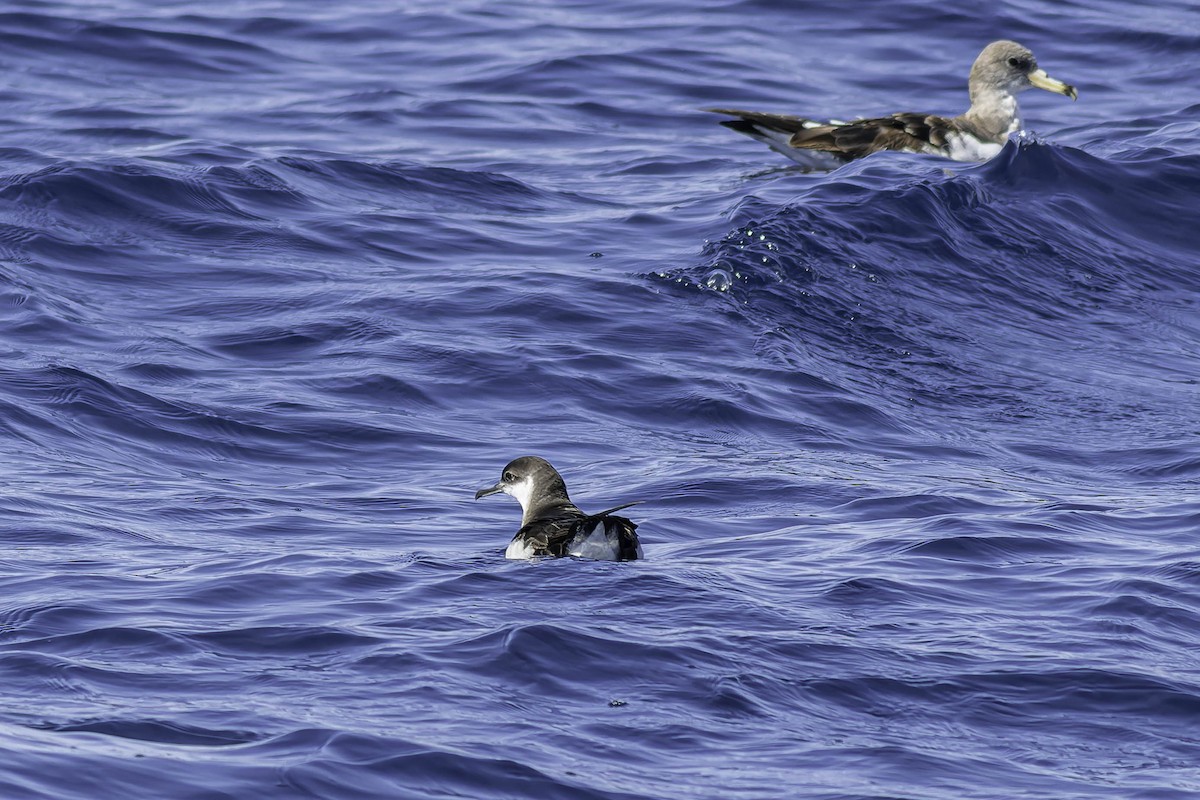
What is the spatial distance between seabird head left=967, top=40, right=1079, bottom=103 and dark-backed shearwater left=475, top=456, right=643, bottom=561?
357 inches

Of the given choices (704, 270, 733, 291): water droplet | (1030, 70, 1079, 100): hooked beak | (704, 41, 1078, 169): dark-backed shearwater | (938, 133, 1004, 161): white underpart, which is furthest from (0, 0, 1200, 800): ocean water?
(1030, 70, 1079, 100): hooked beak

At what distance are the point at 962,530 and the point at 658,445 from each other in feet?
6.66

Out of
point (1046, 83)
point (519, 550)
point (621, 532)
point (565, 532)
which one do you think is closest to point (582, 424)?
point (519, 550)

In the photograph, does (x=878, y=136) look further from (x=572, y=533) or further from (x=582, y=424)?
(x=572, y=533)

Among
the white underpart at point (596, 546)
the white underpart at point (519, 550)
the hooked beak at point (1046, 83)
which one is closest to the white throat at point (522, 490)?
the white underpart at point (519, 550)

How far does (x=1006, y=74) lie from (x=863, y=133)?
1.85 meters

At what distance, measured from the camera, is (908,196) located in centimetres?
1371

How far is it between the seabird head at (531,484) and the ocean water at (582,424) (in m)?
0.28

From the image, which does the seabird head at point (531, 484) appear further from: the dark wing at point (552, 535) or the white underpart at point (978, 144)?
the white underpart at point (978, 144)

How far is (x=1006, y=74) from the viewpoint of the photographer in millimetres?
16281

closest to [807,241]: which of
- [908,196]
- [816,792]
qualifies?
[908,196]

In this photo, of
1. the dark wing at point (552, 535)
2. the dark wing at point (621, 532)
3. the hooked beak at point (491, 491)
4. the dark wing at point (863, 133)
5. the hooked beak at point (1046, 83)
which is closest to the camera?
the dark wing at point (621, 532)

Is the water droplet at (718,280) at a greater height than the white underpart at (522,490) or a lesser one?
greater

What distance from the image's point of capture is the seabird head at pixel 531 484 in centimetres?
828
